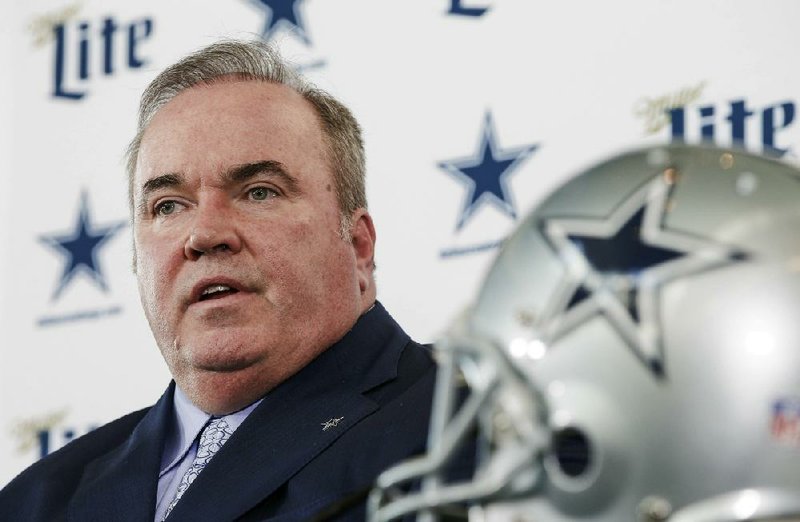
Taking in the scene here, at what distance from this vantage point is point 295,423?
4.12 ft

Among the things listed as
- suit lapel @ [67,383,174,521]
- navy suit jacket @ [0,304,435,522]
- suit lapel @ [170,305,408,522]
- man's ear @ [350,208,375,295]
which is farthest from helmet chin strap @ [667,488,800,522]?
man's ear @ [350,208,375,295]

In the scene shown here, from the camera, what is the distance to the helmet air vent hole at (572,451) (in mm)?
752

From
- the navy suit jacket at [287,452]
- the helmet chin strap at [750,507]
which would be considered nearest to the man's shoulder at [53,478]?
the navy suit jacket at [287,452]

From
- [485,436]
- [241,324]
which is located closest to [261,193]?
[241,324]

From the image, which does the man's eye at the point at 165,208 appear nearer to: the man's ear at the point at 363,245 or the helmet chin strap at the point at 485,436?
the man's ear at the point at 363,245

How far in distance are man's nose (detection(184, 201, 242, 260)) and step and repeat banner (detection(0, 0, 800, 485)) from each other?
27 cm

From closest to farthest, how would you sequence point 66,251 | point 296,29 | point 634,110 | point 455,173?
point 634,110 < point 455,173 < point 296,29 < point 66,251

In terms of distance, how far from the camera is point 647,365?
738 millimetres

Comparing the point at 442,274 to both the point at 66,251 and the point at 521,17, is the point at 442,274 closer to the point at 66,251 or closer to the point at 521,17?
the point at 521,17

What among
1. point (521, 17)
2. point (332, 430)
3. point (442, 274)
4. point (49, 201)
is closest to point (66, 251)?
point (49, 201)

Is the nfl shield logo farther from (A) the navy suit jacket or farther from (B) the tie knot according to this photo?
(B) the tie knot

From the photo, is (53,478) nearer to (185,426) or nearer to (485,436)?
(185,426)

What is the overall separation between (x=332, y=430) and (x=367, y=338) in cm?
16

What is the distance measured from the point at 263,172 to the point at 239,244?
9cm
